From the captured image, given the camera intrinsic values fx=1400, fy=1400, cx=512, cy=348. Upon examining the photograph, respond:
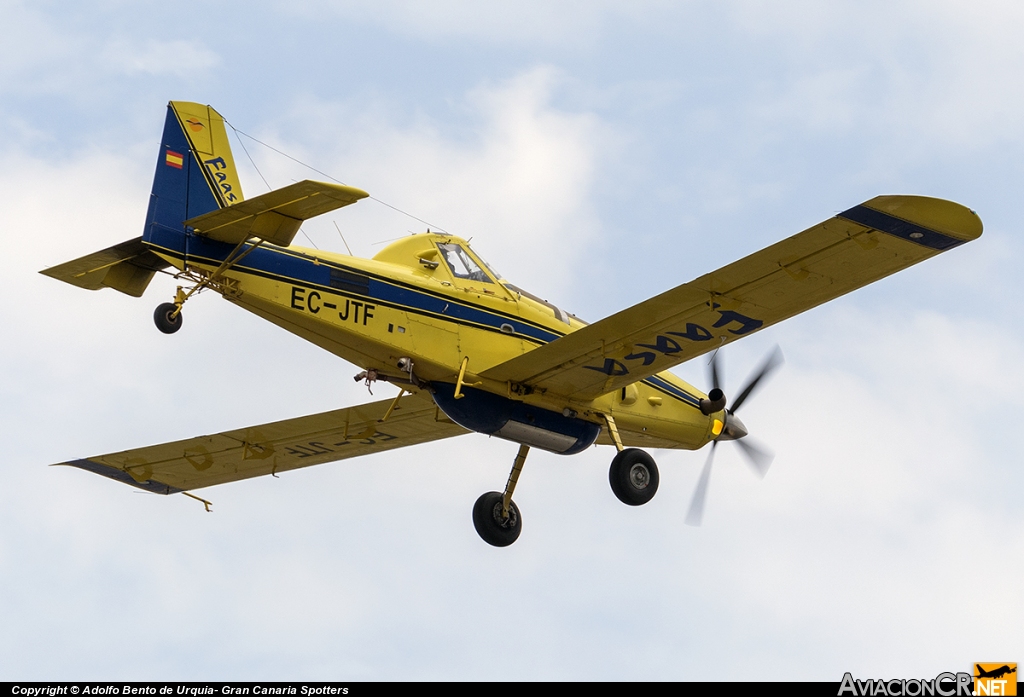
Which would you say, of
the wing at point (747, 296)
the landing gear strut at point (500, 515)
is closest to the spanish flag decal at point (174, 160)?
the wing at point (747, 296)

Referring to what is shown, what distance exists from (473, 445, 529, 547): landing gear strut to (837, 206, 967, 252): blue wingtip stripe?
6.24 meters

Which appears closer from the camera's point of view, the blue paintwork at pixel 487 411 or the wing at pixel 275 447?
the blue paintwork at pixel 487 411

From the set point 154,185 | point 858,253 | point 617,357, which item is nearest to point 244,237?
point 154,185

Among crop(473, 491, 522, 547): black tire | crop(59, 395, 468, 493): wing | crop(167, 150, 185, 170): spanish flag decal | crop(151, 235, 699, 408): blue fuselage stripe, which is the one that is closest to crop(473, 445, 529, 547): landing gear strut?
crop(473, 491, 522, 547): black tire

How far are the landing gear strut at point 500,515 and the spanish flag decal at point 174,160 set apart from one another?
237 inches

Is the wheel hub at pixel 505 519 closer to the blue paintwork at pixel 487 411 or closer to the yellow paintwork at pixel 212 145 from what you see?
the blue paintwork at pixel 487 411

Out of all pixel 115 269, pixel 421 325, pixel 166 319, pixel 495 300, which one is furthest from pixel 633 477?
pixel 115 269

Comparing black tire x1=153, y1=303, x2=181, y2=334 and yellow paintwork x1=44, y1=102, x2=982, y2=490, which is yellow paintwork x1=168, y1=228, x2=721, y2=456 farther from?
black tire x1=153, y1=303, x2=181, y2=334

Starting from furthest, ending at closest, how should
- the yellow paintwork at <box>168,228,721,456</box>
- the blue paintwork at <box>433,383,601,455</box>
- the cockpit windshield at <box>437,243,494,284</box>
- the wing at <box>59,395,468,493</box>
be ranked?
the wing at <box>59,395,468,493</box> < the cockpit windshield at <box>437,243,494,284</box> < the blue paintwork at <box>433,383,601,455</box> < the yellow paintwork at <box>168,228,721,456</box>

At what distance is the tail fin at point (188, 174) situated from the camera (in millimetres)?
15578

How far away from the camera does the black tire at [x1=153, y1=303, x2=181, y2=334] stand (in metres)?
14.7

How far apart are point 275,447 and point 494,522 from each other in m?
3.58

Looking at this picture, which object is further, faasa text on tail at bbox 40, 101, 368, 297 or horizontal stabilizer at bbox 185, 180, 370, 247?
faasa text on tail at bbox 40, 101, 368, 297

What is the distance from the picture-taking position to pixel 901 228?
47.9 ft
